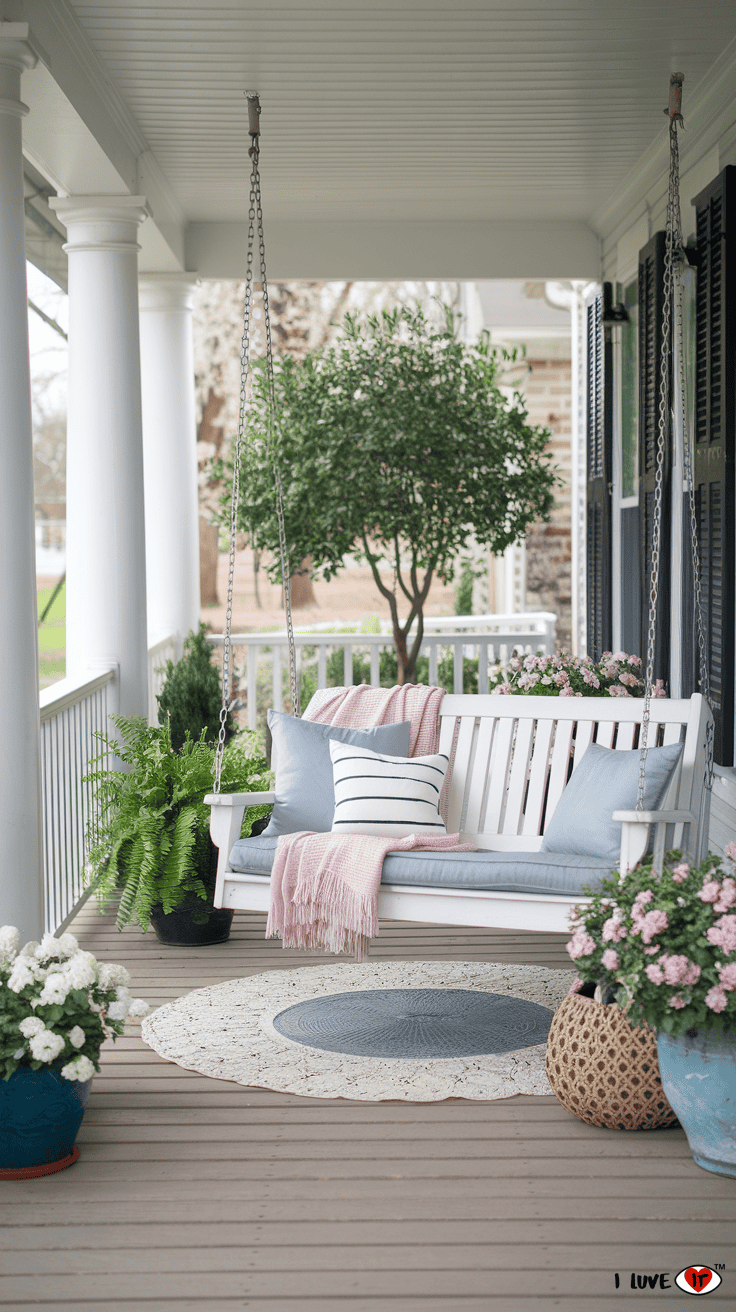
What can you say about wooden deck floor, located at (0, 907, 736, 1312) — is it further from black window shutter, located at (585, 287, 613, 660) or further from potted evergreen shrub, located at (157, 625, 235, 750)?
black window shutter, located at (585, 287, 613, 660)

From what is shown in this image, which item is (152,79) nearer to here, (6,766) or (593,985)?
(6,766)

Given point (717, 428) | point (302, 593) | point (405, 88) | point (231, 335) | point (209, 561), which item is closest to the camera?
point (717, 428)

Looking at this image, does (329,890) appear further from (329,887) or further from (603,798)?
(603,798)

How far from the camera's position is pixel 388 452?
6.80m

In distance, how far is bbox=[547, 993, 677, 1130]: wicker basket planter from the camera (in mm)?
2674

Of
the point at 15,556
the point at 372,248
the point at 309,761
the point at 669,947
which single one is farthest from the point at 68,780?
the point at 372,248

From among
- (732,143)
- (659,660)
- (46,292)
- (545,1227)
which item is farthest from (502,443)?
(46,292)

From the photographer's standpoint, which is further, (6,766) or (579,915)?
(6,766)

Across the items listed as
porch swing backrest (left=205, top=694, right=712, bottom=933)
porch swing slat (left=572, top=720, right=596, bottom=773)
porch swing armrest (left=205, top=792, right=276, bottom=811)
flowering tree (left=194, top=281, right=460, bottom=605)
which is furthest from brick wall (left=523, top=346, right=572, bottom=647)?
porch swing armrest (left=205, top=792, right=276, bottom=811)

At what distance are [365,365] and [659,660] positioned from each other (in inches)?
95.8

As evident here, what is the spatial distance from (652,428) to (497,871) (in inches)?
120

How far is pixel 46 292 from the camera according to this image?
18750mm

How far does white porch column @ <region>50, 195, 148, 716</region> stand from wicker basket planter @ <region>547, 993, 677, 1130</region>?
2971 millimetres

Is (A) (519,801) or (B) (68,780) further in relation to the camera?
(B) (68,780)
